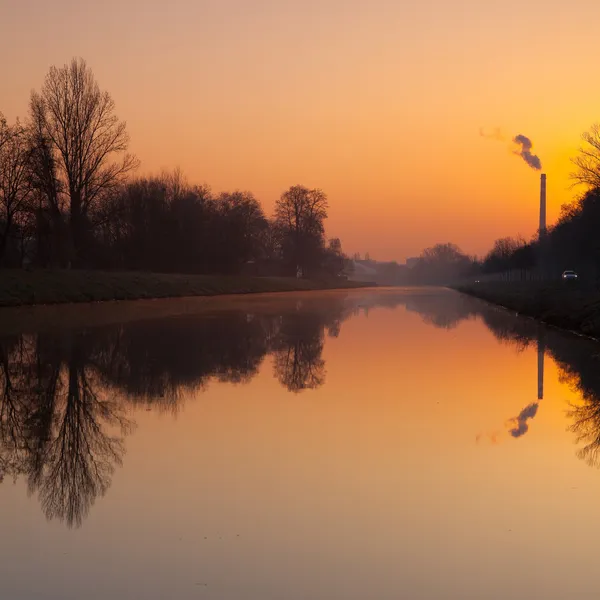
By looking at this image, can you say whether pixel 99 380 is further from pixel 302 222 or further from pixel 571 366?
pixel 302 222

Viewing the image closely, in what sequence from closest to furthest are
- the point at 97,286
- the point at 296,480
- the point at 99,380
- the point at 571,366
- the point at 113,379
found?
the point at 296,480, the point at 99,380, the point at 113,379, the point at 571,366, the point at 97,286

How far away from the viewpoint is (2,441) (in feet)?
31.4

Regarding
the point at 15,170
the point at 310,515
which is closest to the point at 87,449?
the point at 310,515

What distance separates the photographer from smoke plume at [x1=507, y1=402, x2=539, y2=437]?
34.5 feet

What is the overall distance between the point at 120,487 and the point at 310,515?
75.2 inches

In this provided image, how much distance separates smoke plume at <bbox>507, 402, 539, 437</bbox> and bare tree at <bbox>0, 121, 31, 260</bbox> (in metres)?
44.2

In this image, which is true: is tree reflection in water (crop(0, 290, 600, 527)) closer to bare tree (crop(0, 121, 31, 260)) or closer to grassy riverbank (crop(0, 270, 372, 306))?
grassy riverbank (crop(0, 270, 372, 306))

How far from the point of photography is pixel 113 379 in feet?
48.6

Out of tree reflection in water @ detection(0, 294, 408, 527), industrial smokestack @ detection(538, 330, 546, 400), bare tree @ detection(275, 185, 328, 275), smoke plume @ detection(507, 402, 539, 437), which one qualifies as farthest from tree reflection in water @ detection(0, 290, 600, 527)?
bare tree @ detection(275, 185, 328, 275)

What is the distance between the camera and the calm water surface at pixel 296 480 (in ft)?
17.9

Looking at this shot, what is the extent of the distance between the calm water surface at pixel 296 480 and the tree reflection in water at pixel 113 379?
49 mm

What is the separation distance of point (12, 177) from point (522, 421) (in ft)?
151

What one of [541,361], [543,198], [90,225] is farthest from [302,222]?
[541,361]

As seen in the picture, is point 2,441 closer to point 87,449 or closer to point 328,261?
point 87,449
